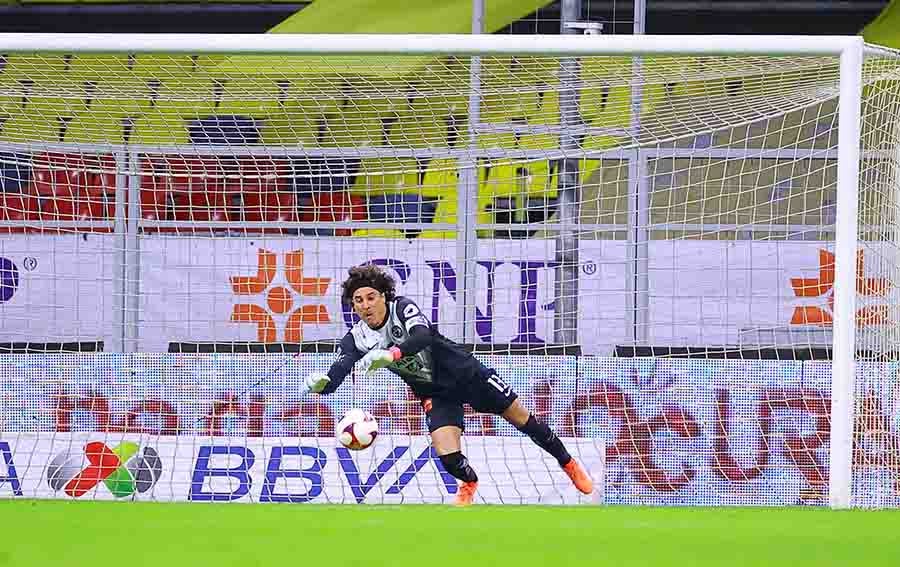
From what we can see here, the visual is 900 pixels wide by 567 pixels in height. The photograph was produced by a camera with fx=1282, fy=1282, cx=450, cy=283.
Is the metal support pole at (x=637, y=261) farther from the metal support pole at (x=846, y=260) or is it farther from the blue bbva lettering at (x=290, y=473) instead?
the metal support pole at (x=846, y=260)

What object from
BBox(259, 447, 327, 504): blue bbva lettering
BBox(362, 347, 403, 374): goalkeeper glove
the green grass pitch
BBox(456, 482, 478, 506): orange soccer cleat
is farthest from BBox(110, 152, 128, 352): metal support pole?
the green grass pitch

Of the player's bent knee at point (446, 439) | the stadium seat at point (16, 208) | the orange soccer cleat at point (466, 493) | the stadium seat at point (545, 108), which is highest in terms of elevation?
the stadium seat at point (545, 108)

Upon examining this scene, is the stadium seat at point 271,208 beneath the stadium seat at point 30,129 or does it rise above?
beneath

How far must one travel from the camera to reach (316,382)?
21.0 feet

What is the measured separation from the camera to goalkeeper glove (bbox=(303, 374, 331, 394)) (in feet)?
20.8

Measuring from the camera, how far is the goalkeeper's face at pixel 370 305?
22.0 ft

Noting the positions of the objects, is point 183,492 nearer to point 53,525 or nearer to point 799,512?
point 53,525

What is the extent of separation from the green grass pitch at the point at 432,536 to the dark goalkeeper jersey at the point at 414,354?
237 centimetres

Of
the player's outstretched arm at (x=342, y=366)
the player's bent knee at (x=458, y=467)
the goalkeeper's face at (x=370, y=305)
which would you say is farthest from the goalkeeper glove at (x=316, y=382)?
the player's bent knee at (x=458, y=467)

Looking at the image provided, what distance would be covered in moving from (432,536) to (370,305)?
331cm

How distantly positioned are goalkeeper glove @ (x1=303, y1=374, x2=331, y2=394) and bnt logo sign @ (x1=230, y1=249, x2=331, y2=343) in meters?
1.25

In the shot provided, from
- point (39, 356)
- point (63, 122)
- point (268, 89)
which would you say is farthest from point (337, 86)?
point (39, 356)

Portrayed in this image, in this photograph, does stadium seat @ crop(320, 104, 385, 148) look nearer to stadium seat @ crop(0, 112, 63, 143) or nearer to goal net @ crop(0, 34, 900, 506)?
goal net @ crop(0, 34, 900, 506)

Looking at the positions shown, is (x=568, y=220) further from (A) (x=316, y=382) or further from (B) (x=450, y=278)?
(A) (x=316, y=382)
